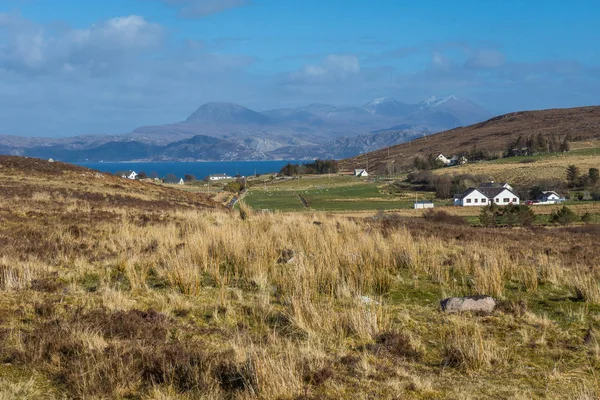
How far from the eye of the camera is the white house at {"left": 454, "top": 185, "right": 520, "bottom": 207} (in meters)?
98.1

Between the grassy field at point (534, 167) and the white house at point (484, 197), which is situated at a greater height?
the grassy field at point (534, 167)

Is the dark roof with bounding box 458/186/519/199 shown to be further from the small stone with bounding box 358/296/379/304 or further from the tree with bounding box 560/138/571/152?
the small stone with bounding box 358/296/379/304

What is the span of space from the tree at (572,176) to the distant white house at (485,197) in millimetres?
17767

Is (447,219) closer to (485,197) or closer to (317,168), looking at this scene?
(485,197)

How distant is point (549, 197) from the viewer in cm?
9738

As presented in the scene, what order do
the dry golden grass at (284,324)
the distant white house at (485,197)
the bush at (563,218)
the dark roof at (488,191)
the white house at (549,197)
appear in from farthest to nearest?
the dark roof at (488,191) < the distant white house at (485,197) < the white house at (549,197) < the bush at (563,218) < the dry golden grass at (284,324)

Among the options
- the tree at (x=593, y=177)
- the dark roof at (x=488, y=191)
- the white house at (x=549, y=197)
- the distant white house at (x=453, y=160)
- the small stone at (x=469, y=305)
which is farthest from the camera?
the distant white house at (x=453, y=160)

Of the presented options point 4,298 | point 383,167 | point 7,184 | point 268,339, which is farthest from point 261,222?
point 383,167

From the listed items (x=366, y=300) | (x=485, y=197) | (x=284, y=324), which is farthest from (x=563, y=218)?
(x=284, y=324)

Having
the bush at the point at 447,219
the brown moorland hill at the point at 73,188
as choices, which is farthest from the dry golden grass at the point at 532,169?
the brown moorland hill at the point at 73,188

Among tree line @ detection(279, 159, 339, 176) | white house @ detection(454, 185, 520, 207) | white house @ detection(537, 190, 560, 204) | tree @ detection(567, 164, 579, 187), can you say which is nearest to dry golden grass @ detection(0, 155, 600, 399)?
white house @ detection(454, 185, 520, 207)

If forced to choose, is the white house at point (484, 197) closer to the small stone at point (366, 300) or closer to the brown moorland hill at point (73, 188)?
the brown moorland hill at point (73, 188)

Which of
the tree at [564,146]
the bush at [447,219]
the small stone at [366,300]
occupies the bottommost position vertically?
the bush at [447,219]

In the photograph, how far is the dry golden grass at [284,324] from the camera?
530 centimetres
